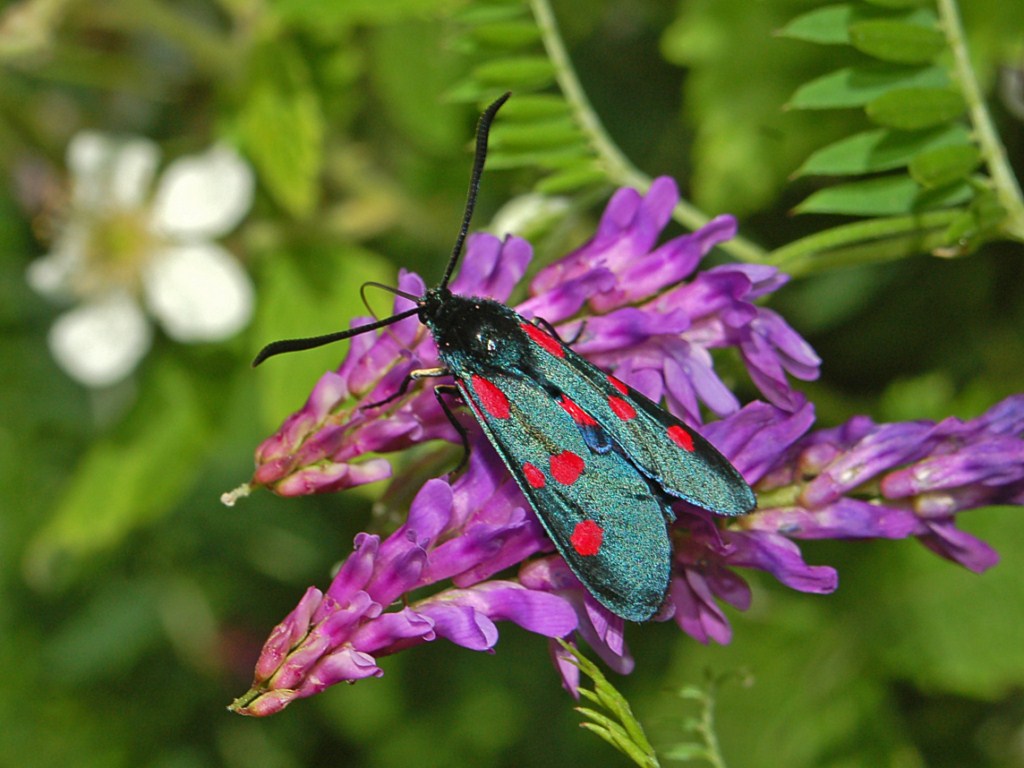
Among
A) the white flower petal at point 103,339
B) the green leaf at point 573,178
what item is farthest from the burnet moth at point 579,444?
the white flower petal at point 103,339

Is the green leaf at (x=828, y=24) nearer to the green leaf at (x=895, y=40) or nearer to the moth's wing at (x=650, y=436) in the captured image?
the green leaf at (x=895, y=40)

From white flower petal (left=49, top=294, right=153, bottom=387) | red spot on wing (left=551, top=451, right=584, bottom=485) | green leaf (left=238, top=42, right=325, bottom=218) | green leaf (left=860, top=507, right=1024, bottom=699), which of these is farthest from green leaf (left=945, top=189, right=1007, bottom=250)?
white flower petal (left=49, top=294, right=153, bottom=387)

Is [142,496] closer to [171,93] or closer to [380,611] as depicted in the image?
[171,93]

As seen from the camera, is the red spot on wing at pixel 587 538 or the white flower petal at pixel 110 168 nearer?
the red spot on wing at pixel 587 538

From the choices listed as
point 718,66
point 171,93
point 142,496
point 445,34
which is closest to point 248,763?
point 142,496

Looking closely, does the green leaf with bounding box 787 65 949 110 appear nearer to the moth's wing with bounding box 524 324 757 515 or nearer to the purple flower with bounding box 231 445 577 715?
the moth's wing with bounding box 524 324 757 515

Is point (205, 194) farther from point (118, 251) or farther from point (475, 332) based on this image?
point (475, 332)
